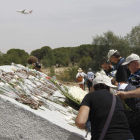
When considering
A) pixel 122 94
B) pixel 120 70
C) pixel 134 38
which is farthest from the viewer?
pixel 134 38

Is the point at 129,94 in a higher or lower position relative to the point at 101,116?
higher

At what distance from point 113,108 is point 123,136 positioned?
0.87 feet

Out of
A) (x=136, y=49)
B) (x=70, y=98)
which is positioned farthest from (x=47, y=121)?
(x=136, y=49)

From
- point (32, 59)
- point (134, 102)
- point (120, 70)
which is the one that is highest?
point (32, 59)

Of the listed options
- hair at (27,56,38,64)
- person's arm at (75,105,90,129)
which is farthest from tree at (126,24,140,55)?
person's arm at (75,105,90,129)

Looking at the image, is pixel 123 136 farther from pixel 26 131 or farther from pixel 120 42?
pixel 120 42

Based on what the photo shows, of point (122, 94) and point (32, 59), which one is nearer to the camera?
point (122, 94)

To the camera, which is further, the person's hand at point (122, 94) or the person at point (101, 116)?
the person's hand at point (122, 94)

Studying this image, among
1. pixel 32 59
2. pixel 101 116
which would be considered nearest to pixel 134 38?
pixel 32 59

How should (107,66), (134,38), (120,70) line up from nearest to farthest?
(120,70) → (107,66) → (134,38)

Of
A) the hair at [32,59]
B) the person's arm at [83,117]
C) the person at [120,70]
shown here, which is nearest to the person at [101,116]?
the person's arm at [83,117]

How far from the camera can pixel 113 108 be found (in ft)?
5.97

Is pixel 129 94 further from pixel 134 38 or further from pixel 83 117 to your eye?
pixel 134 38

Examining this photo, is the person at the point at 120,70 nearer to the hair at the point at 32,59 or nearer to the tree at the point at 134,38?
the hair at the point at 32,59
